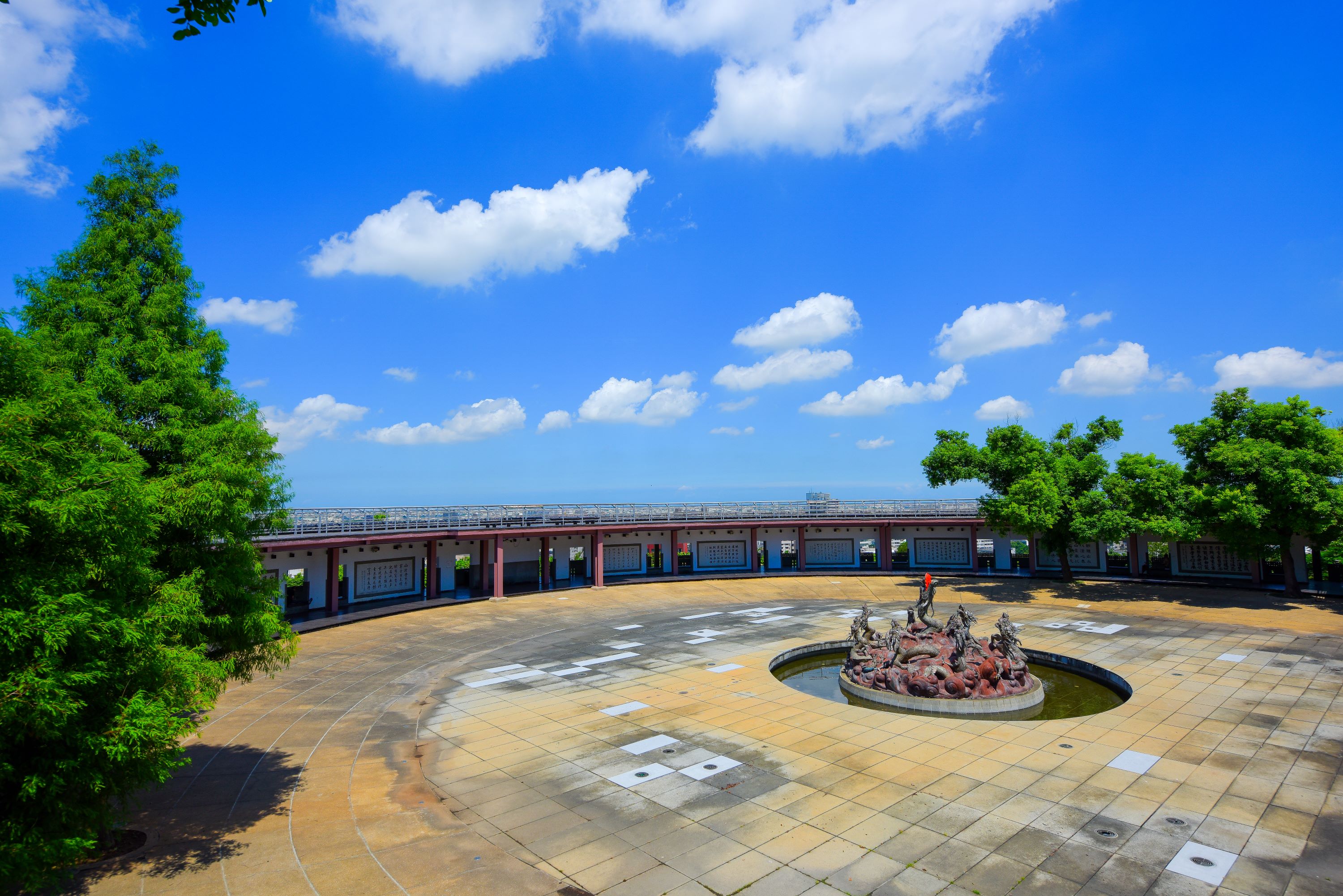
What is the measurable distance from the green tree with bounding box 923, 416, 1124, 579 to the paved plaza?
411 inches

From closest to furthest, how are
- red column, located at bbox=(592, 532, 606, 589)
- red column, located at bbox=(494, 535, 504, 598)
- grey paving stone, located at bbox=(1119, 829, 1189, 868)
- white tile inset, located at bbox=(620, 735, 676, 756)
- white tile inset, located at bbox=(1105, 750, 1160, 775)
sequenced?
grey paving stone, located at bbox=(1119, 829, 1189, 868) < white tile inset, located at bbox=(1105, 750, 1160, 775) < white tile inset, located at bbox=(620, 735, 676, 756) < red column, located at bbox=(494, 535, 504, 598) < red column, located at bbox=(592, 532, 606, 589)

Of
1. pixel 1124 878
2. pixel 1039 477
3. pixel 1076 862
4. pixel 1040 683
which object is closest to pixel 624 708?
pixel 1076 862

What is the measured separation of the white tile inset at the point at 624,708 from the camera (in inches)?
642

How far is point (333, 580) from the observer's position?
98.3ft

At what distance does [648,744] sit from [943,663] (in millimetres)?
8456

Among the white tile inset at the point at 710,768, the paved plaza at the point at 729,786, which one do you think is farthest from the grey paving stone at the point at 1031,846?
the white tile inset at the point at 710,768

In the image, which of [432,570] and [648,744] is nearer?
[648,744]

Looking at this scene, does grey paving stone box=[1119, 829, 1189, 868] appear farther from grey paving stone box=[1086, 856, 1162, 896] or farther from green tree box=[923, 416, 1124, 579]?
green tree box=[923, 416, 1124, 579]

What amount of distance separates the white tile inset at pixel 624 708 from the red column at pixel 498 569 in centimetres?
1873

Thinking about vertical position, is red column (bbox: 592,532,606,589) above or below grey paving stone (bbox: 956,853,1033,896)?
above

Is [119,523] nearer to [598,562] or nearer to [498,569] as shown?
[498,569]

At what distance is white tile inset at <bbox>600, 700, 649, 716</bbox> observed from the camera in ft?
53.5

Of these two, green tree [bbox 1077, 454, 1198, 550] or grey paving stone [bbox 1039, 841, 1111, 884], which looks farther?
green tree [bbox 1077, 454, 1198, 550]

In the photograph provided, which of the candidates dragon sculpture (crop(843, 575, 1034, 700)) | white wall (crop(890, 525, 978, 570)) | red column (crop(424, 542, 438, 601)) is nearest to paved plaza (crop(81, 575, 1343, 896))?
dragon sculpture (crop(843, 575, 1034, 700))
